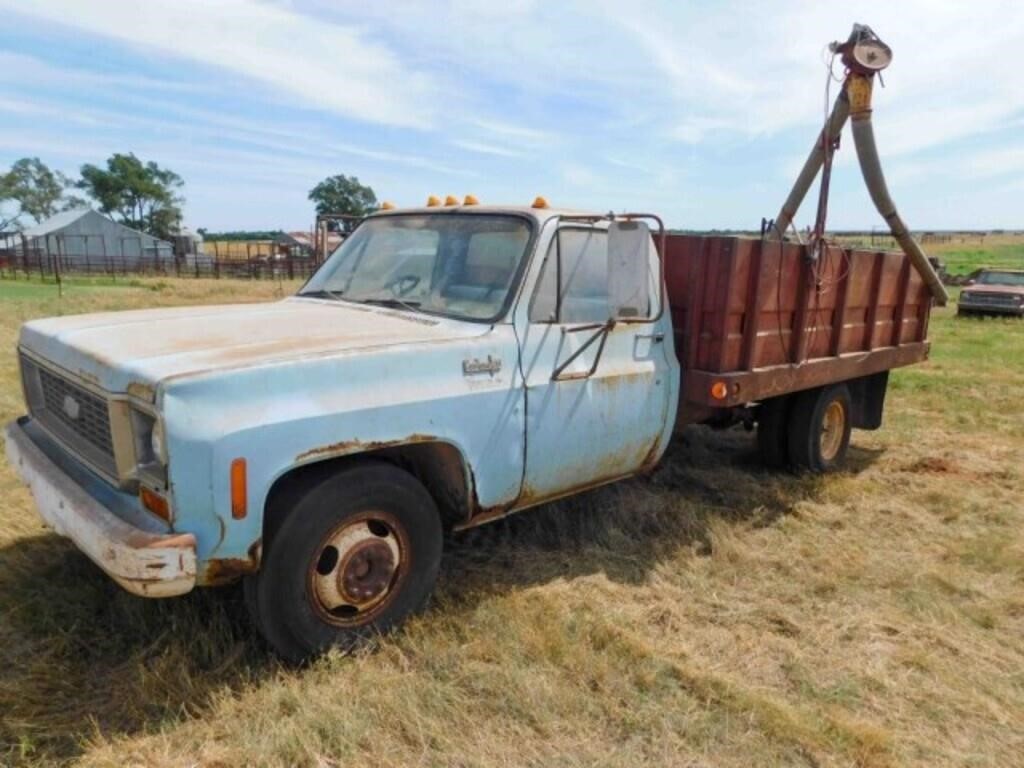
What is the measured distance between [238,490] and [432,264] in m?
1.72

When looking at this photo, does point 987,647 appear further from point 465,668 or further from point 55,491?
point 55,491

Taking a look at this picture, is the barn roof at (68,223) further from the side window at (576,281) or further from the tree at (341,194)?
the side window at (576,281)

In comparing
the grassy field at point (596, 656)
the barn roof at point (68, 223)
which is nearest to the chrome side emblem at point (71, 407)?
the grassy field at point (596, 656)

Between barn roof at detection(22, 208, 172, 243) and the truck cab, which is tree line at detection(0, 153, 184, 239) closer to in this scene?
barn roof at detection(22, 208, 172, 243)

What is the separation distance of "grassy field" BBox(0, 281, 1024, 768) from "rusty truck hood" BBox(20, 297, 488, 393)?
1.16m

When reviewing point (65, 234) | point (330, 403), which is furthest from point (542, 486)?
point (65, 234)

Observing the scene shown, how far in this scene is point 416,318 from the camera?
3.57 m

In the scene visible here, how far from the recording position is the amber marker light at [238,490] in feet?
8.55

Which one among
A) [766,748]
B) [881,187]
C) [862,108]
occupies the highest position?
[862,108]

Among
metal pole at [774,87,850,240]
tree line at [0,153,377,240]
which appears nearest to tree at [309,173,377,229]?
tree line at [0,153,377,240]

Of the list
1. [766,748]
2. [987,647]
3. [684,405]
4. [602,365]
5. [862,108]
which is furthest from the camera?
[862,108]

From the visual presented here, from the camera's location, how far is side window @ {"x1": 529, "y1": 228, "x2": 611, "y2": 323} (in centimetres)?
364

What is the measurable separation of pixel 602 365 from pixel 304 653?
191cm

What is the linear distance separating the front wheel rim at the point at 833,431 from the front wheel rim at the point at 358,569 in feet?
13.1
